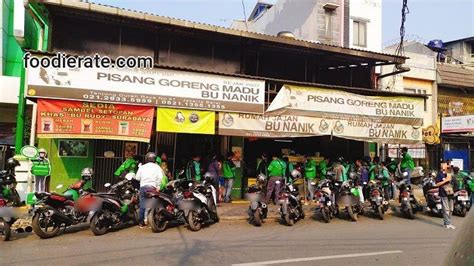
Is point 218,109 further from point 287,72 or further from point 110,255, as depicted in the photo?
point 110,255

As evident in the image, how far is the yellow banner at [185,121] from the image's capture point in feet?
36.8

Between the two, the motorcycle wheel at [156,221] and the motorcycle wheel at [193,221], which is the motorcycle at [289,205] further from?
the motorcycle wheel at [156,221]

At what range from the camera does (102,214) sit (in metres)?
8.58

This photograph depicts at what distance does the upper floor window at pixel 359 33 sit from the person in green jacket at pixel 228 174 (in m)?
12.4

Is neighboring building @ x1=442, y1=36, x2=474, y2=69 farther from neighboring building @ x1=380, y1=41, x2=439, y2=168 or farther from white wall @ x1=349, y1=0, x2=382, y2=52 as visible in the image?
white wall @ x1=349, y1=0, x2=382, y2=52

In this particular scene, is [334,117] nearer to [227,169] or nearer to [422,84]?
[227,169]

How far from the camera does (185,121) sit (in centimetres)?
1148

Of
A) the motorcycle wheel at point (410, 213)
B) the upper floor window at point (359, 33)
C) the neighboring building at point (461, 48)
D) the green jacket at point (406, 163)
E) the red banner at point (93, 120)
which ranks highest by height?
the neighboring building at point (461, 48)

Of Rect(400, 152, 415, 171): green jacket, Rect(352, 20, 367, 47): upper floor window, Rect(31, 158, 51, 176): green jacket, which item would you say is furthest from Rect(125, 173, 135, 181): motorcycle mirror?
Rect(352, 20, 367, 47): upper floor window

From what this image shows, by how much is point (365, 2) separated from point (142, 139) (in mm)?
16701

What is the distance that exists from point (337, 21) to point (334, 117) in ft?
33.0

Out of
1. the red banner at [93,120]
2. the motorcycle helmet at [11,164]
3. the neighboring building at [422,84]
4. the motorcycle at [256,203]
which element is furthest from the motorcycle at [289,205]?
the neighboring building at [422,84]

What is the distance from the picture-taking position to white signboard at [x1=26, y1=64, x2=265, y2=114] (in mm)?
10094

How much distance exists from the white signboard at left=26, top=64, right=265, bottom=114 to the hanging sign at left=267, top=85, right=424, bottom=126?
0.88 metres
